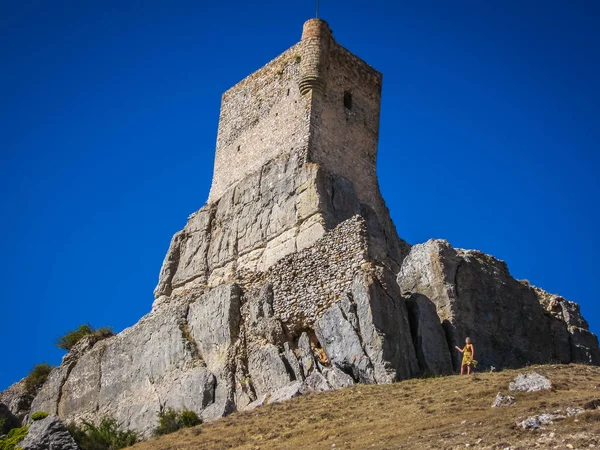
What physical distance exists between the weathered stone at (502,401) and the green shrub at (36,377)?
2253 centimetres

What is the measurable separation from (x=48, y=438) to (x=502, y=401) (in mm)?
11501

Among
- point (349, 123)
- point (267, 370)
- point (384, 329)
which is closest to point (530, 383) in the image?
point (384, 329)

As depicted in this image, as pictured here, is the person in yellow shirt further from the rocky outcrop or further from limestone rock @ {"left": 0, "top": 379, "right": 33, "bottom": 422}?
limestone rock @ {"left": 0, "top": 379, "right": 33, "bottom": 422}

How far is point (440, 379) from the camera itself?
68.5 feet

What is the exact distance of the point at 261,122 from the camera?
114ft

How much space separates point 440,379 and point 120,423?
1127cm

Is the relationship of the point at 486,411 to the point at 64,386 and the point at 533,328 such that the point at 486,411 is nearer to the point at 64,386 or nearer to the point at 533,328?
the point at 533,328

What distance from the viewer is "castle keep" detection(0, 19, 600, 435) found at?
942 inches

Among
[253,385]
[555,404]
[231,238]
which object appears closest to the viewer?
[555,404]

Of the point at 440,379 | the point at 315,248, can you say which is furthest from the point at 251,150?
the point at 440,379

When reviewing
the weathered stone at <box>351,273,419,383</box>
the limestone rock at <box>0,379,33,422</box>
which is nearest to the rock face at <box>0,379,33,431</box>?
the limestone rock at <box>0,379,33,422</box>

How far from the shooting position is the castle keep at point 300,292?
23.9 meters

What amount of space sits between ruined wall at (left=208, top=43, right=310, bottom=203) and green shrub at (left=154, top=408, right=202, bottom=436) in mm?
10828

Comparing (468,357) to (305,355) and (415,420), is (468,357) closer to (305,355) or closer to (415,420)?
(305,355)
